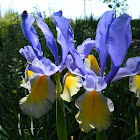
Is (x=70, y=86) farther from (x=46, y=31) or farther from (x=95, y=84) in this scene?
(x=46, y=31)

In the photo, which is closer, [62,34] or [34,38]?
[62,34]

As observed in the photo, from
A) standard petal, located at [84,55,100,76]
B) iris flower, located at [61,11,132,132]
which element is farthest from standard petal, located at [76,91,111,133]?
standard petal, located at [84,55,100,76]

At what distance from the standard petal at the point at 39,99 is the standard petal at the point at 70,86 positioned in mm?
55

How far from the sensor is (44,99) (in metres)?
0.77

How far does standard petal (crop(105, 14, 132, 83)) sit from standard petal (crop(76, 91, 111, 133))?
134 mm

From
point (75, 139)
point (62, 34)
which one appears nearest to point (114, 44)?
point (62, 34)

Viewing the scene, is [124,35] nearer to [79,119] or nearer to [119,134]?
[79,119]

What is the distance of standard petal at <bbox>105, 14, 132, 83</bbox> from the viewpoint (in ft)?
2.20

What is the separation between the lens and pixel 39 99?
0.77m

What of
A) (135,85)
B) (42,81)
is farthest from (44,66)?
(135,85)

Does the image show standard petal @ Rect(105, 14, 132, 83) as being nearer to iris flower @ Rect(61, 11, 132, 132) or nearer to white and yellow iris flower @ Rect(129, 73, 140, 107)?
iris flower @ Rect(61, 11, 132, 132)

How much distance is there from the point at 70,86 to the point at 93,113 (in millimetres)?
137

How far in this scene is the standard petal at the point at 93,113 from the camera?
661mm

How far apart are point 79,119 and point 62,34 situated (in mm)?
307
